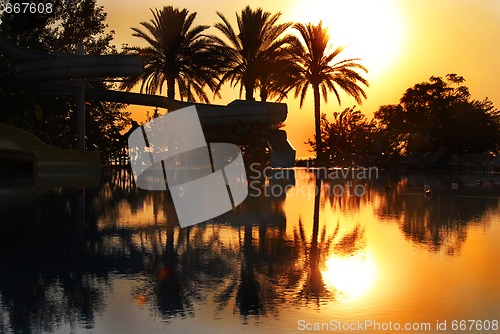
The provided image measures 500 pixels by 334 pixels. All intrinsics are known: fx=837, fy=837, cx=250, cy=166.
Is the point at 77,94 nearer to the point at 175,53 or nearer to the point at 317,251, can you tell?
the point at 175,53

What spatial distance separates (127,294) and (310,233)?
669cm

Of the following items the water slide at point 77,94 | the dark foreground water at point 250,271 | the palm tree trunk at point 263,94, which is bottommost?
the dark foreground water at point 250,271

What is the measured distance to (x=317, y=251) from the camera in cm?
1232

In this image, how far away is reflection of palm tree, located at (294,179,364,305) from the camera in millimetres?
8883

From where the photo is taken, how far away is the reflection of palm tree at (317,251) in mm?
8883

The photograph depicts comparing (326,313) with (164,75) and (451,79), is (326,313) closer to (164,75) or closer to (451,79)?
(164,75)

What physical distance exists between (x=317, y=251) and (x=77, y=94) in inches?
1217

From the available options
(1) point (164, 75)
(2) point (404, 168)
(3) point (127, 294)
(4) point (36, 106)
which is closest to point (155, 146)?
(1) point (164, 75)

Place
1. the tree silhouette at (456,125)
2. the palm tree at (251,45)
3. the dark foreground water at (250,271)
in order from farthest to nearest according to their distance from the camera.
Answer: the tree silhouette at (456,125), the palm tree at (251,45), the dark foreground water at (250,271)

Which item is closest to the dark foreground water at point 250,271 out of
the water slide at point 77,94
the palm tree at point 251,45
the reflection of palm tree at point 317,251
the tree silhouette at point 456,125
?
the reflection of palm tree at point 317,251

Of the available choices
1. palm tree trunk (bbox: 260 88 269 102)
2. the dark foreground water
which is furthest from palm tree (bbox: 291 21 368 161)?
the dark foreground water

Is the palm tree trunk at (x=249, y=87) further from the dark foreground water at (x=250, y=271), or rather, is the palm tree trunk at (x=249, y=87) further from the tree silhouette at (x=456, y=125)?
the dark foreground water at (x=250, y=271)

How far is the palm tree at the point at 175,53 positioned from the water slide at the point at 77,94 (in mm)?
4753

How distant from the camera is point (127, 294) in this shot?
8.60m
